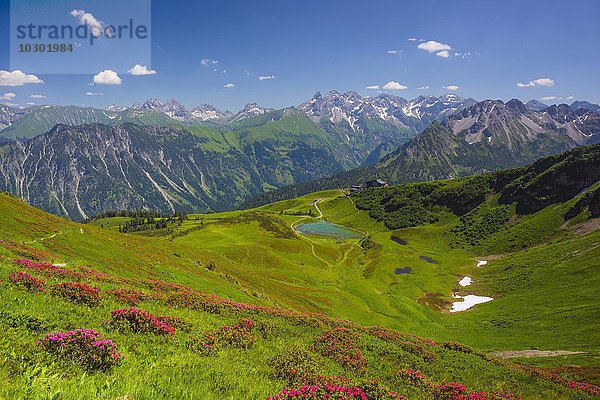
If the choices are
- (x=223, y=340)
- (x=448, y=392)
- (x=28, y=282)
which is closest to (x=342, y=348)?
(x=448, y=392)

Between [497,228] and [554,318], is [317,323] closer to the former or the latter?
[554,318]

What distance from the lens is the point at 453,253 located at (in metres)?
157

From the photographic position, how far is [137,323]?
48.6 feet

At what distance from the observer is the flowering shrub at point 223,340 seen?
48.8ft

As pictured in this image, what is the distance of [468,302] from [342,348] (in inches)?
3513

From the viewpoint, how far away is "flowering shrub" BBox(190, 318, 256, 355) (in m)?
14.9

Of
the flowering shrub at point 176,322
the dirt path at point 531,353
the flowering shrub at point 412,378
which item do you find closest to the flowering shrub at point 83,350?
the flowering shrub at point 176,322

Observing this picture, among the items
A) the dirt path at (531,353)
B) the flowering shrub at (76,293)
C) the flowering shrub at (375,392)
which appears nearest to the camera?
the flowering shrub at (375,392)

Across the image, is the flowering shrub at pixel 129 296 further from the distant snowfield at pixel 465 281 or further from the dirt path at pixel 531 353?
the distant snowfield at pixel 465 281

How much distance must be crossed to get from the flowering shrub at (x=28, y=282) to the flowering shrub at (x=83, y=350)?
8029 mm

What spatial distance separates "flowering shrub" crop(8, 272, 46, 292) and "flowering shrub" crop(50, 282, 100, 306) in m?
0.67

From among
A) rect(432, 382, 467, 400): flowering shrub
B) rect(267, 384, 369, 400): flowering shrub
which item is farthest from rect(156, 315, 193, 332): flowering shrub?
rect(432, 382, 467, 400): flowering shrub

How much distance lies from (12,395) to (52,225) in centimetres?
5162

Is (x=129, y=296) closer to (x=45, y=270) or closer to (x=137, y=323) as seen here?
(x=137, y=323)
